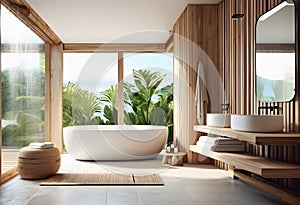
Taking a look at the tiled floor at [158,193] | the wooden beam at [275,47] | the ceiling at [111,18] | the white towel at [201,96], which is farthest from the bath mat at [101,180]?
the ceiling at [111,18]

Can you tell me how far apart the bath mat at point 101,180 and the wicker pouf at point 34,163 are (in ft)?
0.45

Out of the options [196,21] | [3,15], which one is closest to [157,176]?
[196,21]

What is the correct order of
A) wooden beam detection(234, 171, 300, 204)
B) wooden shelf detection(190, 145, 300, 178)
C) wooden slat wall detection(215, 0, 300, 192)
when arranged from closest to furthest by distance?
wooden shelf detection(190, 145, 300, 178)
wooden beam detection(234, 171, 300, 204)
wooden slat wall detection(215, 0, 300, 192)

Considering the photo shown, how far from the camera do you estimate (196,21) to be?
5.51 meters

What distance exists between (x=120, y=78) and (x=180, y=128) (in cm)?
242

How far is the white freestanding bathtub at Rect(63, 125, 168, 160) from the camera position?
6016 millimetres

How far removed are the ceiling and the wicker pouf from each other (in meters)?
2.03

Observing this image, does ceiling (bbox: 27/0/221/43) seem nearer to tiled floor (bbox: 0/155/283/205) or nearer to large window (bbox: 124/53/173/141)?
large window (bbox: 124/53/173/141)

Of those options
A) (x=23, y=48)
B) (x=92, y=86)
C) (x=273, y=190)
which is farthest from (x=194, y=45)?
(x=92, y=86)

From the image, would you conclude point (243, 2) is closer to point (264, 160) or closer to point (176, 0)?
point (176, 0)

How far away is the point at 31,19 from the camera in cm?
566

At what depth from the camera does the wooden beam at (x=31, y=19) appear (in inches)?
189

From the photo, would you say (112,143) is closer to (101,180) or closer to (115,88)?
(101,180)

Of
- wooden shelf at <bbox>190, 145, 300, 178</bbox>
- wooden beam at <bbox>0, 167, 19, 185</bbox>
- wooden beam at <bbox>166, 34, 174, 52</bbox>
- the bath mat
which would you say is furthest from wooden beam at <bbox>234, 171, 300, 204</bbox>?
wooden beam at <bbox>166, 34, 174, 52</bbox>
